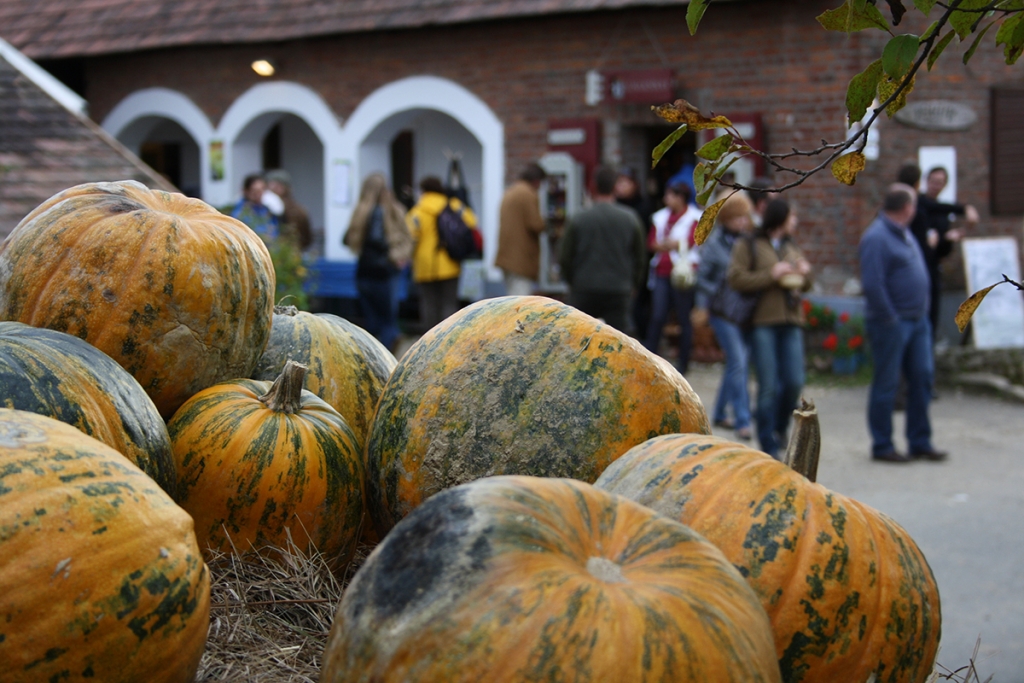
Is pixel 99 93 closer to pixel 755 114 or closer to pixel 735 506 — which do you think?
pixel 755 114

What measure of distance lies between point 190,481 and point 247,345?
0.38 metres

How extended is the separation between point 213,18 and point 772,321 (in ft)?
35.9

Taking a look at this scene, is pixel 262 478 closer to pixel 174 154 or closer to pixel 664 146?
pixel 664 146

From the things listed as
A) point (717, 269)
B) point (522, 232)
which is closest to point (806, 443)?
point (717, 269)

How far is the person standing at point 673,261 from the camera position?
34.2 ft

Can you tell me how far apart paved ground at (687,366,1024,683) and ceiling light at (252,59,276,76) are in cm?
814

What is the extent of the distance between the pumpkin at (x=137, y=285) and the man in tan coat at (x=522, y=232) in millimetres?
8118

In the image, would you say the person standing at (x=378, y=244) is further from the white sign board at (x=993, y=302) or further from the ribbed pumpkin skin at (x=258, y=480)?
the ribbed pumpkin skin at (x=258, y=480)

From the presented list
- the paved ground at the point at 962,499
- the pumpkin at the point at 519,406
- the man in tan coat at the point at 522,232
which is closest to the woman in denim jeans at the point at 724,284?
the paved ground at the point at 962,499

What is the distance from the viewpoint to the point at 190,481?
6.92 ft

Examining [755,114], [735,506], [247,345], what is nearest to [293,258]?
[755,114]

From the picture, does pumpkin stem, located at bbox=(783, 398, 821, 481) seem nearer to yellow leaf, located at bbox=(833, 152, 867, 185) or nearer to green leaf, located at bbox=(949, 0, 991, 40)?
yellow leaf, located at bbox=(833, 152, 867, 185)

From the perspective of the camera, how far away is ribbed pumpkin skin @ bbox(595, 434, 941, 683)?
1521 millimetres

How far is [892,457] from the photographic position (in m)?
7.78
